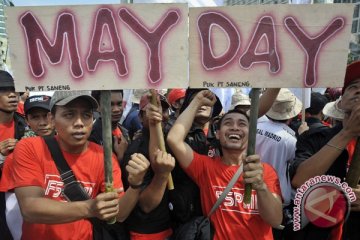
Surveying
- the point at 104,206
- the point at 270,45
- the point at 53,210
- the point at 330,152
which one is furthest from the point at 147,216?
the point at 270,45

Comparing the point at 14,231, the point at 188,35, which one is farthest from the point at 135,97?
the point at 188,35

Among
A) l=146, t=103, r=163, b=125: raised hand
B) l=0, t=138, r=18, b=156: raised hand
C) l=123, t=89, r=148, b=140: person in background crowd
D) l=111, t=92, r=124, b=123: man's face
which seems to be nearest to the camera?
l=146, t=103, r=163, b=125: raised hand

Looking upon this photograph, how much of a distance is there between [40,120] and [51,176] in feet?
4.03

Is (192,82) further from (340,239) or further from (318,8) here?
(340,239)

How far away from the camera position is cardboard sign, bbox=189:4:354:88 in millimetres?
1822

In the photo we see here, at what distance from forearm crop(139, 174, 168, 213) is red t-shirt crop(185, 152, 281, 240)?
10.7 inches

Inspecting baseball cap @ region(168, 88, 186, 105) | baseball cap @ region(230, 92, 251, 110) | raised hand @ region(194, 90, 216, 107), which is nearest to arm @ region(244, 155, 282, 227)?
raised hand @ region(194, 90, 216, 107)

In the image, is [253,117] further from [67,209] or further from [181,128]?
[67,209]

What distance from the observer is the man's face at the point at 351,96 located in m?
2.07

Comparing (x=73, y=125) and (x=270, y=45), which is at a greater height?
(x=270, y=45)

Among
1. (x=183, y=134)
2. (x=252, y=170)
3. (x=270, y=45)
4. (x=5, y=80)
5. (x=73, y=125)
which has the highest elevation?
(x=270, y=45)

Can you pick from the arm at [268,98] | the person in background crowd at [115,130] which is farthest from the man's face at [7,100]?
the arm at [268,98]

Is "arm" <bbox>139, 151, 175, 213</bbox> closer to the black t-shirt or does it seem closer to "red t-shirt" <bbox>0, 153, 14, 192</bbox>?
the black t-shirt

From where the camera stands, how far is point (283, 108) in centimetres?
330
